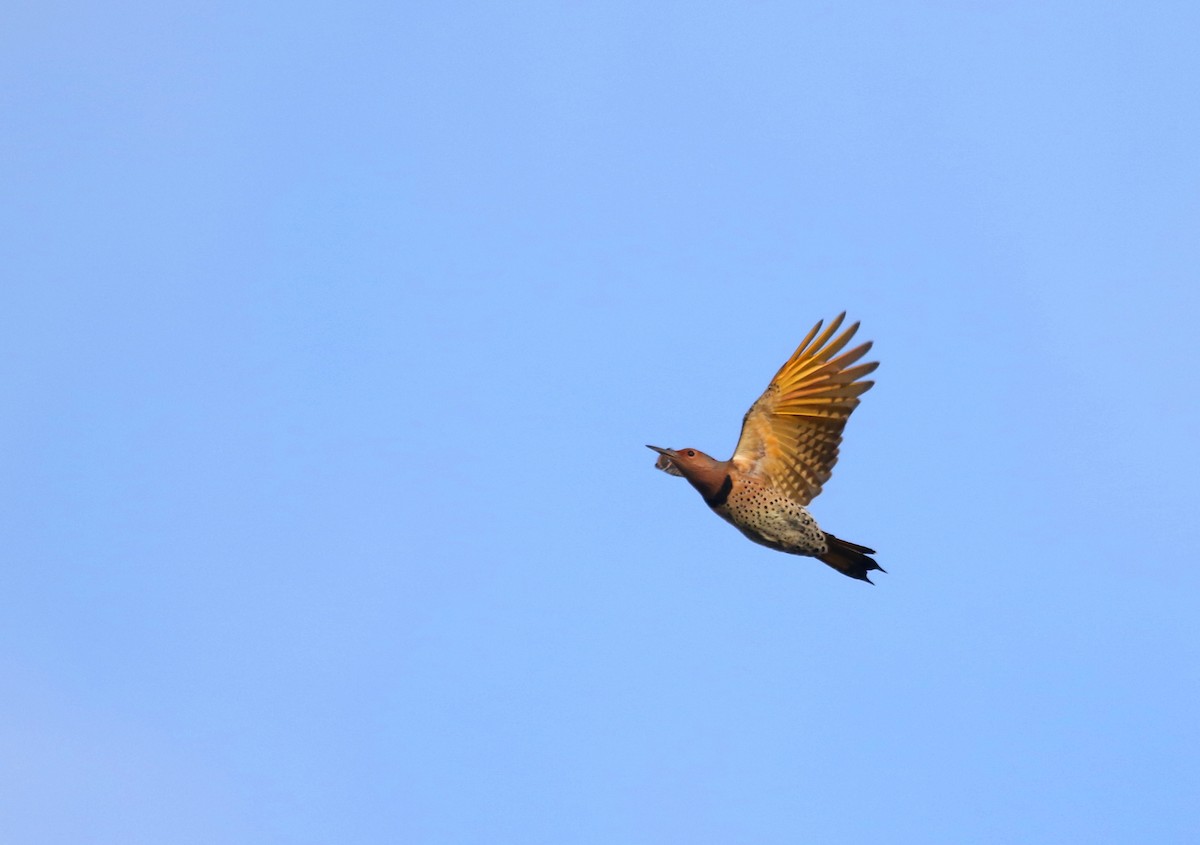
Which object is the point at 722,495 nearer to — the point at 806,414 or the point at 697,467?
the point at 697,467

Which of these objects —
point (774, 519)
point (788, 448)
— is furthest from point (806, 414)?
point (774, 519)

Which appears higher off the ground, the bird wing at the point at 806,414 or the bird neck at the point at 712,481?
the bird wing at the point at 806,414

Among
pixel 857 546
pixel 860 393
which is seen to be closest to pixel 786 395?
pixel 860 393

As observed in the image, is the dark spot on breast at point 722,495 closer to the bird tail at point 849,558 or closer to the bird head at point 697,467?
the bird head at point 697,467

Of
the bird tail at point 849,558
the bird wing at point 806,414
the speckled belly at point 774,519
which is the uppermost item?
the bird wing at point 806,414

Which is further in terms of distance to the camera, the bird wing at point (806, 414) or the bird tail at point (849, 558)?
the bird wing at point (806, 414)

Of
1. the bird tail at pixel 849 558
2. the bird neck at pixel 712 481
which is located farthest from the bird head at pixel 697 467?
the bird tail at pixel 849 558

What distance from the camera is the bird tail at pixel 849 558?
9.55 meters

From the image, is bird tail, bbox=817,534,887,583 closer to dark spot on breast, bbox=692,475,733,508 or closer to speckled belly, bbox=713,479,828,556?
speckled belly, bbox=713,479,828,556

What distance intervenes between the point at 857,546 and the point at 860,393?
1.34m

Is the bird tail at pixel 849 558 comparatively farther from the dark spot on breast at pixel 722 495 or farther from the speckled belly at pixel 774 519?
the dark spot on breast at pixel 722 495

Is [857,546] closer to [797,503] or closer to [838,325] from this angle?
[797,503]

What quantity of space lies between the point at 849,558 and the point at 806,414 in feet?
4.17

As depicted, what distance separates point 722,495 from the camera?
9820mm
